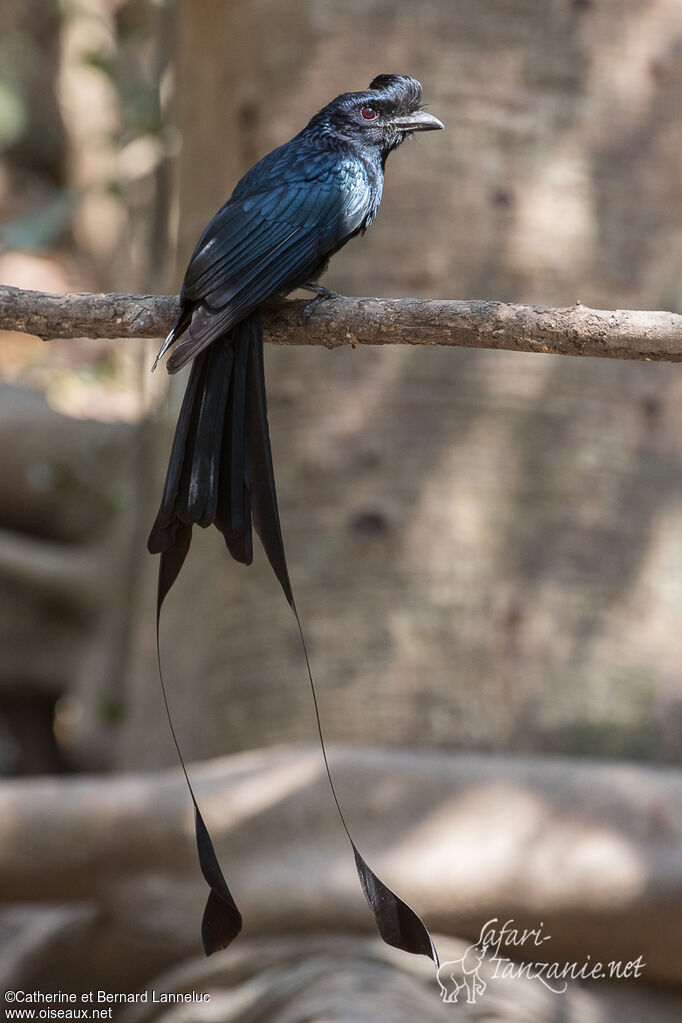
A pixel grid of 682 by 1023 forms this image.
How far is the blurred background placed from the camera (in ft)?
10.1

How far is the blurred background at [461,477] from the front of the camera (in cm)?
309

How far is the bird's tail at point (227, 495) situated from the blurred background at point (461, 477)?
3.44ft

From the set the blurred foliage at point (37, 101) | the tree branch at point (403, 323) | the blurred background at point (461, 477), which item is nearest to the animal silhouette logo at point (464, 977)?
the blurred background at point (461, 477)

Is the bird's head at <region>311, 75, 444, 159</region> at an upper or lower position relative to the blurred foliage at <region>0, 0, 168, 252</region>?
lower

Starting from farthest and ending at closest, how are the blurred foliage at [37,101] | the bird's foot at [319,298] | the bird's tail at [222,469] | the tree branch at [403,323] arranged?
1. the blurred foliage at [37,101]
2. the bird's foot at [319,298]
3. the tree branch at [403,323]
4. the bird's tail at [222,469]

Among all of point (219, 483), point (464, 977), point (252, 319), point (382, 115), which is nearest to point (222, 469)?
point (219, 483)

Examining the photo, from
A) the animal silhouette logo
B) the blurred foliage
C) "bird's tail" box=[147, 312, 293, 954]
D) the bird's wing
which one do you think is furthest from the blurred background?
the blurred foliage

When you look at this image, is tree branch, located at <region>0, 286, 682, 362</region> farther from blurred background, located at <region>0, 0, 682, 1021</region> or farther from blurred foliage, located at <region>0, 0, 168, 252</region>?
blurred foliage, located at <region>0, 0, 168, 252</region>

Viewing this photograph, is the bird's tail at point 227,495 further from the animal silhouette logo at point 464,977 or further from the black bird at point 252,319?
the animal silhouette logo at point 464,977

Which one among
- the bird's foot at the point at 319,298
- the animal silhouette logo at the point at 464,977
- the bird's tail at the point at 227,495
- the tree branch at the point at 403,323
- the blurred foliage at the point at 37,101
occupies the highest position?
the blurred foliage at the point at 37,101

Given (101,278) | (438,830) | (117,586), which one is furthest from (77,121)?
(438,830)

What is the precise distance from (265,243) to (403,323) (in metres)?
0.35

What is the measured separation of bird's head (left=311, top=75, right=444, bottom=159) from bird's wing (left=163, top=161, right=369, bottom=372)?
157mm

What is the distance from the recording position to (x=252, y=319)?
7.27 feet
